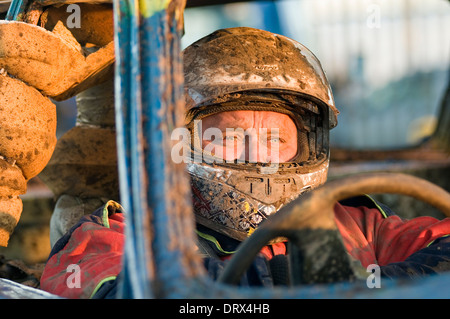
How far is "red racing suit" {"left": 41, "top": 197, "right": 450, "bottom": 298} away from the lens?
1232mm

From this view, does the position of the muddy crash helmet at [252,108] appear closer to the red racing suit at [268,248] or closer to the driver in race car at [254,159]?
the driver in race car at [254,159]

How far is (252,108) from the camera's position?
6.22 ft

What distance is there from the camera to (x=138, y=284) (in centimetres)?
73

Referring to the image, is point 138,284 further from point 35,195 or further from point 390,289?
point 35,195

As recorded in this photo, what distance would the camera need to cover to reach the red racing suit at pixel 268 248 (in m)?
1.23

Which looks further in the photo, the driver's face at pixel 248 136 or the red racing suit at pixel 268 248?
the driver's face at pixel 248 136

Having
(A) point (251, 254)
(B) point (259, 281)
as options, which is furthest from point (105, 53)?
(A) point (251, 254)

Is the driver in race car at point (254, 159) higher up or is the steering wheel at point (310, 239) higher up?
the driver in race car at point (254, 159)

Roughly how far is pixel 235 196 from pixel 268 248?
0.21m

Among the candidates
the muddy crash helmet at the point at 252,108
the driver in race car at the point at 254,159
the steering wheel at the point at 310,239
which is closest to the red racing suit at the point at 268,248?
the driver in race car at the point at 254,159

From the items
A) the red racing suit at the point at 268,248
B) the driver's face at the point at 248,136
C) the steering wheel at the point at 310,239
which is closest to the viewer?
the steering wheel at the point at 310,239

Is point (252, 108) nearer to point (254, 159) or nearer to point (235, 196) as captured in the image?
point (254, 159)

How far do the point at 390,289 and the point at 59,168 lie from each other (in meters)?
1.90

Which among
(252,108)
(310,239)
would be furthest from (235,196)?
(310,239)
